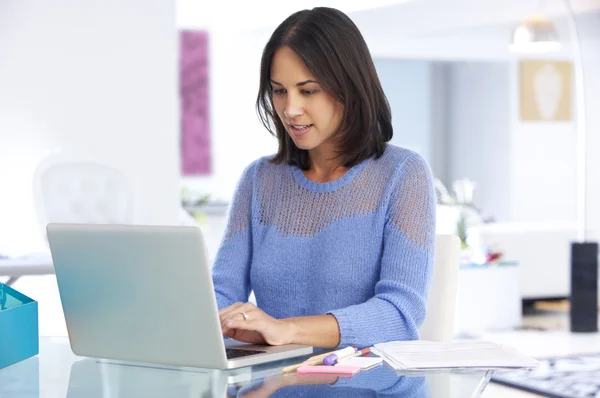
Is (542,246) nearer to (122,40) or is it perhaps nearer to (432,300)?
(122,40)

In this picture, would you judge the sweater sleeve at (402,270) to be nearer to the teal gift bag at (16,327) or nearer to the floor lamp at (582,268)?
the teal gift bag at (16,327)

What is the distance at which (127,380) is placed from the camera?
1.36 meters

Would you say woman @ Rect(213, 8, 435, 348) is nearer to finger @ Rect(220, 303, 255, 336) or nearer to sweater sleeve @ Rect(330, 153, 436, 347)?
sweater sleeve @ Rect(330, 153, 436, 347)

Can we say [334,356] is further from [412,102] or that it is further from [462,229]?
[412,102]

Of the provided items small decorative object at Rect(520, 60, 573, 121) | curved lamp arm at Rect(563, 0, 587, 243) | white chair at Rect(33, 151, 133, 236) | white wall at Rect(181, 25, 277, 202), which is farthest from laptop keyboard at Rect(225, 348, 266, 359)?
small decorative object at Rect(520, 60, 573, 121)

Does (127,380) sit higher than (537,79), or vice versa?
(537,79)

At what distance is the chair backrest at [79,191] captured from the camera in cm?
477

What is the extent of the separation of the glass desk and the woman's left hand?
8 cm

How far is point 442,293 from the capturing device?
1878 mm

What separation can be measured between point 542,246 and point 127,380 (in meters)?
5.94

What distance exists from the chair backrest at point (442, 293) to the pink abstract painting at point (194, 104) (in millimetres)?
7019

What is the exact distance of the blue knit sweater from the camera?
1.75 meters

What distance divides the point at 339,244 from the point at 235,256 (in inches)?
9.6

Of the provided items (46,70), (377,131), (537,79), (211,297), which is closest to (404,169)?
(377,131)
